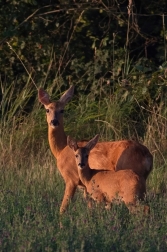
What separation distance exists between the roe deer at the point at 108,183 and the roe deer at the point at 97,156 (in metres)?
0.26

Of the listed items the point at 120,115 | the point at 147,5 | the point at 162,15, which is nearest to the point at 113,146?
the point at 120,115

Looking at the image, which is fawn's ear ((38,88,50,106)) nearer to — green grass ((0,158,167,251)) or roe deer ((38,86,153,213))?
roe deer ((38,86,153,213))

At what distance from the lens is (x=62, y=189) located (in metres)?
8.88

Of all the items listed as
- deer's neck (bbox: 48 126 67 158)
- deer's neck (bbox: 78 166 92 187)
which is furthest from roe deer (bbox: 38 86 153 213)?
deer's neck (bbox: 78 166 92 187)

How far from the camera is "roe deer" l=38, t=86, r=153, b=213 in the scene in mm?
8477

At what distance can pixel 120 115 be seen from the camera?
11.9 metres

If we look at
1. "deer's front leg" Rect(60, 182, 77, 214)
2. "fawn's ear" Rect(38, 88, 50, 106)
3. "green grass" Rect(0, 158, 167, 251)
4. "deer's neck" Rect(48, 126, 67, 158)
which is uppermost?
"fawn's ear" Rect(38, 88, 50, 106)

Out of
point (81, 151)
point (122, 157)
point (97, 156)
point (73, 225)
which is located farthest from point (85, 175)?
point (73, 225)

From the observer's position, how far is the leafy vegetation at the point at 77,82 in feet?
30.4

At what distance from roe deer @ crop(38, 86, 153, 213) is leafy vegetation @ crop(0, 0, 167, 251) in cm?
22

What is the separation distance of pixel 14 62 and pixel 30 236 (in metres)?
8.03

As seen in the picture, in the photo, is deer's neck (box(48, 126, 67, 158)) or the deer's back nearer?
the deer's back

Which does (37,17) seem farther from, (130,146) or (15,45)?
(130,146)

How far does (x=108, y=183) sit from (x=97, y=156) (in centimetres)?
104
